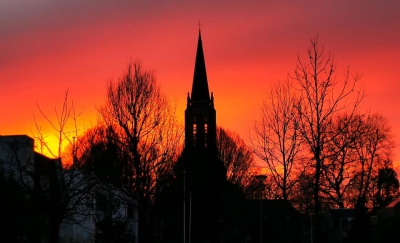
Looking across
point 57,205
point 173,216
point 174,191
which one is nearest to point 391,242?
point 57,205

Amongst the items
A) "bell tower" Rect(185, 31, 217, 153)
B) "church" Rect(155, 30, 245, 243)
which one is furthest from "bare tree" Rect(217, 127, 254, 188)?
"bell tower" Rect(185, 31, 217, 153)

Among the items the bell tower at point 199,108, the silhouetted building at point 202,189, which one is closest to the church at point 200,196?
the silhouetted building at point 202,189

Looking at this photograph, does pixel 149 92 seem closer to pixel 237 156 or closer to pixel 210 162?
pixel 210 162

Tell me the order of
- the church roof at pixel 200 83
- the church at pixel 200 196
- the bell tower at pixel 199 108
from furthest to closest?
the bell tower at pixel 199 108
the church roof at pixel 200 83
the church at pixel 200 196

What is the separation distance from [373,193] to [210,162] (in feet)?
64.4

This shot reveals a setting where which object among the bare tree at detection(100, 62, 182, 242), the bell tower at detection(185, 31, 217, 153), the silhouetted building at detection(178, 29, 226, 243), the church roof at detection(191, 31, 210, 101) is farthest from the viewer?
the bell tower at detection(185, 31, 217, 153)

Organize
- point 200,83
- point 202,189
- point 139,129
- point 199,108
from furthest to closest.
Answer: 1. point 199,108
2. point 200,83
3. point 202,189
4. point 139,129

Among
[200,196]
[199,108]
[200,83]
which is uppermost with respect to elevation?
[200,83]

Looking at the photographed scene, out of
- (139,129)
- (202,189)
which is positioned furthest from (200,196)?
(139,129)

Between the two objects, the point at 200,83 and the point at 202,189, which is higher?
the point at 200,83

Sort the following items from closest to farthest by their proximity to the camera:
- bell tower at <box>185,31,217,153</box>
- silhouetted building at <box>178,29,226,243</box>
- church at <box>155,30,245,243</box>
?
church at <box>155,30,245,243</box> < silhouetted building at <box>178,29,226,243</box> < bell tower at <box>185,31,217,153</box>

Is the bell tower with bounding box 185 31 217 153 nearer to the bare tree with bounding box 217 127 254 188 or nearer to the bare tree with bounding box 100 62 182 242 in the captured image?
the bare tree with bounding box 217 127 254 188

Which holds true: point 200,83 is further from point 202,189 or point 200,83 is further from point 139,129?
point 139,129

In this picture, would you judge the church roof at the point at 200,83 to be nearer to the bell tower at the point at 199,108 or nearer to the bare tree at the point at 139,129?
the bell tower at the point at 199,108
